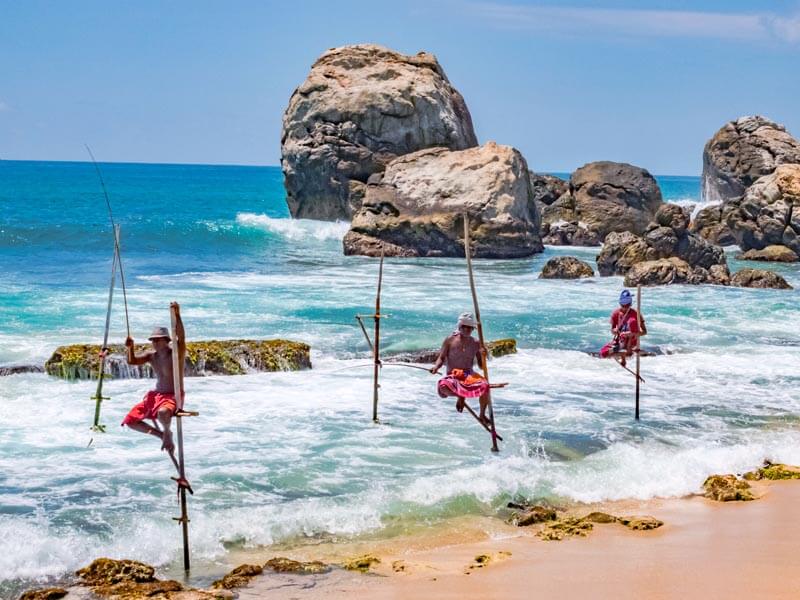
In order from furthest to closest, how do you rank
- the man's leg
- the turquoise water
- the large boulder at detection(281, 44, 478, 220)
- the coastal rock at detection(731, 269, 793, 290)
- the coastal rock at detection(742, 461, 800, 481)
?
the large boulder at detection(281, 44, 478, 220), the coastal rock at detection(731, 269, 793, 290), the coastal rock at detection(742, 461, 800, 481), the turquoise water, the man's leg

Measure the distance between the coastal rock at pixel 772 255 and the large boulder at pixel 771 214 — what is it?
47 centimetres

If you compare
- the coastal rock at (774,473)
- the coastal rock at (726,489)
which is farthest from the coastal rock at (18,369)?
the coastal rock at (774,473)

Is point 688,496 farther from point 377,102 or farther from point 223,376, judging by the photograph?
point 377,102

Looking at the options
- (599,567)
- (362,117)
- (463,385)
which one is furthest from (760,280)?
(599,567)

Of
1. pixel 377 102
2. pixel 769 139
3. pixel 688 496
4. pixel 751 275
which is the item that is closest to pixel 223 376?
pixel 688 496

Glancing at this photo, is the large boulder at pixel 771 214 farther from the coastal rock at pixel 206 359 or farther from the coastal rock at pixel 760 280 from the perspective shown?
the coastal rock at pixel 206 359

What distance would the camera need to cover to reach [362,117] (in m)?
50.2

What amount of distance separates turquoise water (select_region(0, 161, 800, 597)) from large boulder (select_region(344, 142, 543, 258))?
836 cm

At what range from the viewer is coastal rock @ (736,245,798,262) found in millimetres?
43438

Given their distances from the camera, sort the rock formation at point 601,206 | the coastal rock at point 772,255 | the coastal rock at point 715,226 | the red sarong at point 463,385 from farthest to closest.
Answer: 1. the rock formation at point 601,206
2. the coastal rock at point 715,226
3. the coastal rock at point 772,255
4. the red sarong at point 463,385

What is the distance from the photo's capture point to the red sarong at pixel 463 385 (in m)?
13.6

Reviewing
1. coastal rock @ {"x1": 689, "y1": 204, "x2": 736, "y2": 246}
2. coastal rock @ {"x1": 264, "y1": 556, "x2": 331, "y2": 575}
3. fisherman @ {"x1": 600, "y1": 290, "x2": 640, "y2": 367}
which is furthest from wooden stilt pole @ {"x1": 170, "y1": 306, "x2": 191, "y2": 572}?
coastal rock @ {"x1": 689, "y1": 204, "x2": 736, "y2": 246}

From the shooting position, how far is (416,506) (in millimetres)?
12680

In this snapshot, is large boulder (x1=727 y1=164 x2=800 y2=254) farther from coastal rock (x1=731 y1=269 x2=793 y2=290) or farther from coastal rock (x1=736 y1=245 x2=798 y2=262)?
coastal rock (x1=731 y1=269 x2=793 y2=290)
